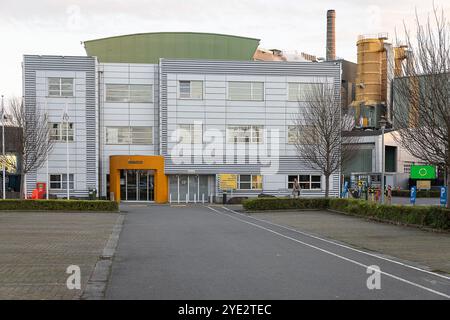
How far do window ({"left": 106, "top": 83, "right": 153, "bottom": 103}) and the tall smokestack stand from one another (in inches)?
1339

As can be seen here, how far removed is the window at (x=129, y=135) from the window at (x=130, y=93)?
2312mm

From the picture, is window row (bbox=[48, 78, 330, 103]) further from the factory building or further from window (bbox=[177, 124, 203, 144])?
window (bbox=[177, 124, 203, 144])

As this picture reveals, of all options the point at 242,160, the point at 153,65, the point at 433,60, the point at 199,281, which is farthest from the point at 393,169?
the point at 199,281

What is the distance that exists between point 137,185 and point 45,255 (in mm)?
32706

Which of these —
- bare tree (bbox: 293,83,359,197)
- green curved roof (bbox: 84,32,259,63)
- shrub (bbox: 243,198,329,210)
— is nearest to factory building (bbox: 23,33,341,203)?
green curved roof (bbox: 84,32,259,63)

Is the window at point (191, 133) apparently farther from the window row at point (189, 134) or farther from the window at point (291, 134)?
the window at point (291, 134)

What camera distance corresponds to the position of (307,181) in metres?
47.3

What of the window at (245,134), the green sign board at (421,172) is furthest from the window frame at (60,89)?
the green sign board at (421,172)

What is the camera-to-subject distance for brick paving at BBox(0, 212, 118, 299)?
8506 millimetres

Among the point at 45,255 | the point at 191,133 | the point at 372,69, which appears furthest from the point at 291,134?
the point at 45,255

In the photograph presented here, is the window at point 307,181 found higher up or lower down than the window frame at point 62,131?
lower down

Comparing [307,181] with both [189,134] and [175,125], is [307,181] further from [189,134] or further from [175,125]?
[175,125]

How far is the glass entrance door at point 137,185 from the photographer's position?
148ft
